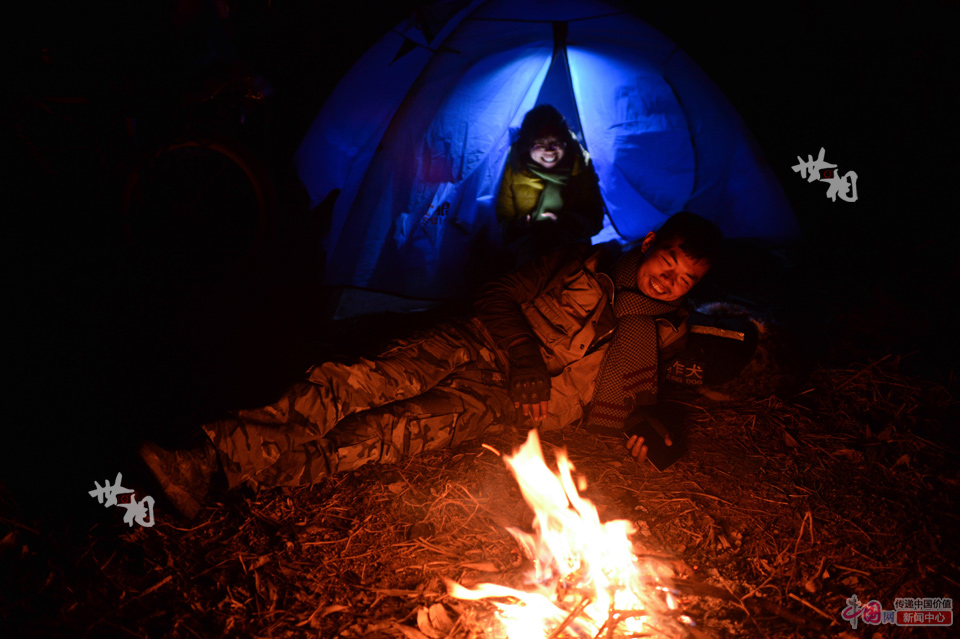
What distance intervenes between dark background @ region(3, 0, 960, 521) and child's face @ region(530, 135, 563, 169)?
111 centimetres

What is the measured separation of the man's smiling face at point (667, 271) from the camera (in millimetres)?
2711

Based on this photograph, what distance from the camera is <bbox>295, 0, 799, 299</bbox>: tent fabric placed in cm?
388

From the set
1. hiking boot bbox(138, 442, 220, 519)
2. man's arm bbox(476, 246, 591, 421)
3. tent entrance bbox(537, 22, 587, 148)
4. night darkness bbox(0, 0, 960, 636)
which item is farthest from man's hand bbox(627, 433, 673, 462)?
tent entrance bbox(537, 22, 587, 148)

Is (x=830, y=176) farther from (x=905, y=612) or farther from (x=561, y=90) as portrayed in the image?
(x=905, y=612)

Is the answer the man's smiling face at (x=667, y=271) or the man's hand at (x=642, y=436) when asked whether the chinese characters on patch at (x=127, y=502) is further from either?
the man's smiling face at (x=667, y=271)

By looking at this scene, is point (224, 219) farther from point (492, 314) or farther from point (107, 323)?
point (492, 314)

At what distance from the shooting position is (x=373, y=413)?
2588 millimetres

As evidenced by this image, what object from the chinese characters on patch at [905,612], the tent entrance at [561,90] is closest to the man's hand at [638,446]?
the chinese characters on patch at [905,612]

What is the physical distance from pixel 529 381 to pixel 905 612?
5.45ft

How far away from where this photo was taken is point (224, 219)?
507cm

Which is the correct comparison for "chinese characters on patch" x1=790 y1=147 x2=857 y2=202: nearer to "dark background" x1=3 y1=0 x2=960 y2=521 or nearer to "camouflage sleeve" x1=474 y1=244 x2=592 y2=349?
"dark background" x1=3 y1=0 x2=960 y2=521

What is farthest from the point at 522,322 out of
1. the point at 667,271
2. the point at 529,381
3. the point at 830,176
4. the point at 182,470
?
the point at 830,176

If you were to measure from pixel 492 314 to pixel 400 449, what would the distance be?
0.81m

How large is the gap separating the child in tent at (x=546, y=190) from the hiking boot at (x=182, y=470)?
111 inches
